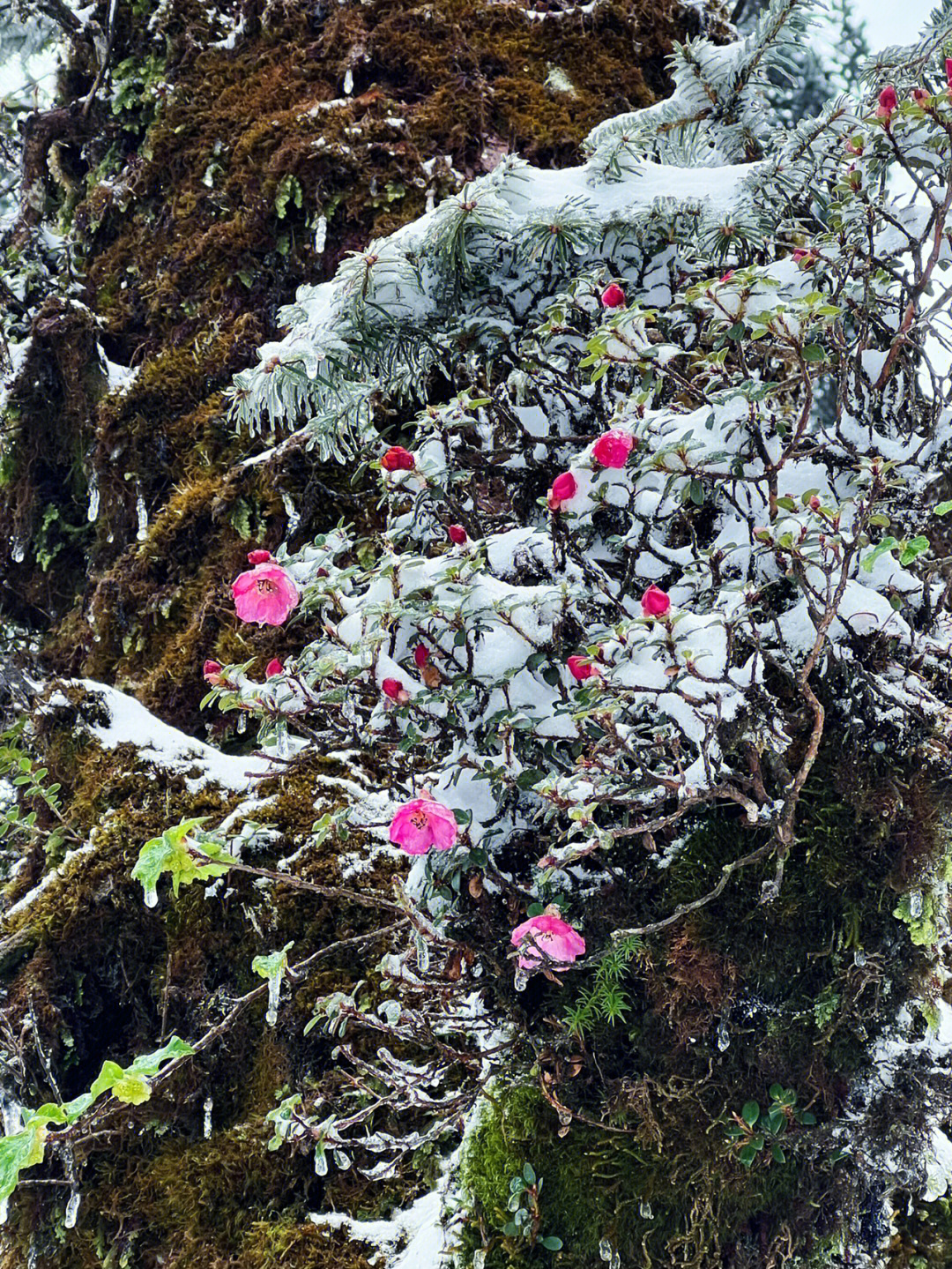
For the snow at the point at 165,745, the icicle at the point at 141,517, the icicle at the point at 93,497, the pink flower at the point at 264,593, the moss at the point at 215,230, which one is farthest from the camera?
the icicle at the point at 93,497

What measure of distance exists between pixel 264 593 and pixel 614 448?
0.67m

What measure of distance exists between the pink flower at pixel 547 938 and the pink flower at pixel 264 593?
685 millimetres

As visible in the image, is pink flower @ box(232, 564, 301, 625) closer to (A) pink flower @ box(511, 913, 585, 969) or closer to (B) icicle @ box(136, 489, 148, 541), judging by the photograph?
(A) pink flower @ box(511, 913, 585, 969)

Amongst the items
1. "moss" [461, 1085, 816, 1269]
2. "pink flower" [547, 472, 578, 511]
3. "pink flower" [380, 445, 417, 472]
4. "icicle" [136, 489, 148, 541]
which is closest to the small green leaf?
"moss" [461, 1085, 816, 1269]

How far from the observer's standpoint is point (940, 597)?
1895 mm

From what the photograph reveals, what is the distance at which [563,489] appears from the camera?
5.86 ft

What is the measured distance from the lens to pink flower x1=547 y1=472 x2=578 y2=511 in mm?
1780

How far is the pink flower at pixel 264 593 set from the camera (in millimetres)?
1665

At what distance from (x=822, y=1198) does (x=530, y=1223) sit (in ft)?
1.83

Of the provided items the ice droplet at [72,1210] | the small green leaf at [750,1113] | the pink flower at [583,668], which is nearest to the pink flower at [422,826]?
the pink flower at [583,668]

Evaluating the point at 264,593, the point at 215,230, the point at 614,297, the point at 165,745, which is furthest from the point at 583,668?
the point at 215,230

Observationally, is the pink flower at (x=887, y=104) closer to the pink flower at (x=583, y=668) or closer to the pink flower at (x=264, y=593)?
the pink flower at (x=583, y=668)

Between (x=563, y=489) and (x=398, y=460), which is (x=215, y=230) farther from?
(x=563, y=489)

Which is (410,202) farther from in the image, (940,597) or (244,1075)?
(244,1075)
